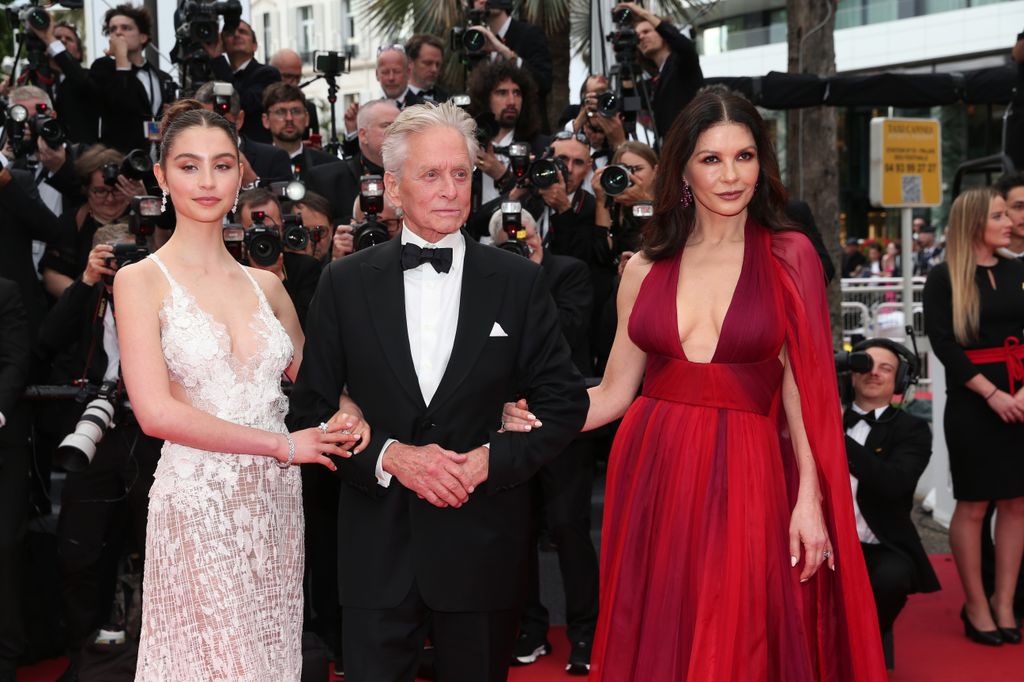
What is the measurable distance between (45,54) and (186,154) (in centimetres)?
486

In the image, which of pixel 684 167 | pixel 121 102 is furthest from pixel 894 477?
pixel 121 102

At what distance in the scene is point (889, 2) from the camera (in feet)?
114

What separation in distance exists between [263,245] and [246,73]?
12.0 ft

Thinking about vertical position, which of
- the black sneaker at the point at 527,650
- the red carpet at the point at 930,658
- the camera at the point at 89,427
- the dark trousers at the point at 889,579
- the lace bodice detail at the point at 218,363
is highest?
the lace bodice detail at the point at 218,363

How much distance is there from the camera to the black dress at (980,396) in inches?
225

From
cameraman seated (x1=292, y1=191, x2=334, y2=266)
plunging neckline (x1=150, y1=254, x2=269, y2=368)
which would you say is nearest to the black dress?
cameraman seated (x1=292, y1=191, x2=334, y2=266)

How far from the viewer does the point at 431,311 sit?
308 cm

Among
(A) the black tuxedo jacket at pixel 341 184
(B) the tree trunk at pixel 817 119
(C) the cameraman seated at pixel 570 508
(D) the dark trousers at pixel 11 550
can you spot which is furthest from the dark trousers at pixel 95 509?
(B) the tree trunk at pixel 817 119

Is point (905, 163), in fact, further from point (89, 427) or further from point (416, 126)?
point (416, 126)

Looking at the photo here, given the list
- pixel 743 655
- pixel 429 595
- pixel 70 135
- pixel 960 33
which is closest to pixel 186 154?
pixel 429 595

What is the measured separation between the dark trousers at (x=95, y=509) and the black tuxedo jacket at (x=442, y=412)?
6.83 ft

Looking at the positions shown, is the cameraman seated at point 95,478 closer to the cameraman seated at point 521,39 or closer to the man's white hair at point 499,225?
the man's white hair at point 499,225

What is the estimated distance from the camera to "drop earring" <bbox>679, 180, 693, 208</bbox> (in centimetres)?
356

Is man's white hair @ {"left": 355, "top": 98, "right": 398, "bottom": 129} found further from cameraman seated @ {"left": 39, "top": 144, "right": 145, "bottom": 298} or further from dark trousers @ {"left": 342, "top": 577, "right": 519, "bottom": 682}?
dark trousers @ {"left": 342, "top": 577, "right": 519, "bottom": 682}
